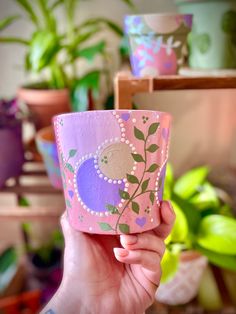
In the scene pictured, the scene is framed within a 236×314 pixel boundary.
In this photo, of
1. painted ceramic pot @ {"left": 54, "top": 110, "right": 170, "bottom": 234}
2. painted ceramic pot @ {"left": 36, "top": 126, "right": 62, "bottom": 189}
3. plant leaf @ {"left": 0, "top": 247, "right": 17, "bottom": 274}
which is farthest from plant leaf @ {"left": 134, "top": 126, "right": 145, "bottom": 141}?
plant leaf @ {"left": 0, "top": 247, "right": 17, "bottom": 274}

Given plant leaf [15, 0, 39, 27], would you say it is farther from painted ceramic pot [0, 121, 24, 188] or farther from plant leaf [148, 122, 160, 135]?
plant leaf [148, 122, 160, 135]

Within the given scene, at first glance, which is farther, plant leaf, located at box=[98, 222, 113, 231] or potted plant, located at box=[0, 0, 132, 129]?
potted plant, located at box=[0, 0, 132, 129]

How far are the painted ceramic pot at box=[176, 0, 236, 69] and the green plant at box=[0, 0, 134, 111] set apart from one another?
28 centimetres

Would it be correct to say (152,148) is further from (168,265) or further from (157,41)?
(168,265)

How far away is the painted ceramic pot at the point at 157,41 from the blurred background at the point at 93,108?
4 cm

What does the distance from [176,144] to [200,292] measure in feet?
1.29

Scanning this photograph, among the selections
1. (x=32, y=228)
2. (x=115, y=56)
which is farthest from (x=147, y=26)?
(x=32, y=228)

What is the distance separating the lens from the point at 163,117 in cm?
28

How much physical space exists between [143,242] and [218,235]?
0.84 feet

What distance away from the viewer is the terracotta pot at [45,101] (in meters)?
0.72

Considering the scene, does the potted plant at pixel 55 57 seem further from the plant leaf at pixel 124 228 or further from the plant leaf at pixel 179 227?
the plant leaf at pixel 124 228

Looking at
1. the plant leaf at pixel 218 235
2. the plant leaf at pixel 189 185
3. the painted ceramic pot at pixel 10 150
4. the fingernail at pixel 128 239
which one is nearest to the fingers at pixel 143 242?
the fingernail at pixel 128 239

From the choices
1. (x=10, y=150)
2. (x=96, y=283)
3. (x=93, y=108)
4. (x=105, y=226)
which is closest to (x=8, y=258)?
(x=10, y=150)

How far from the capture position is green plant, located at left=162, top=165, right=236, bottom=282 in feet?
1.68
